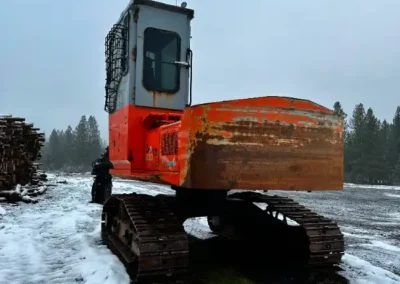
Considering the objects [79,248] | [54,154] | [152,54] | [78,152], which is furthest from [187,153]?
[54,154]

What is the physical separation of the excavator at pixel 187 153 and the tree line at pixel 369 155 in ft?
192

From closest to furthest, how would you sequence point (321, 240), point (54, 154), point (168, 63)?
1. point (321, 240)
2. point (168, 63)
3. point (54, 154)

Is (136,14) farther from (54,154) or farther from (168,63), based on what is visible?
(54,154)

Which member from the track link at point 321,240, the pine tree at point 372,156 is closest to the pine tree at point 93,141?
the pine tree at point 372,156

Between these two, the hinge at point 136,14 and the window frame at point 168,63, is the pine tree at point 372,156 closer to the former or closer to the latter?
the window frame at point 168,63

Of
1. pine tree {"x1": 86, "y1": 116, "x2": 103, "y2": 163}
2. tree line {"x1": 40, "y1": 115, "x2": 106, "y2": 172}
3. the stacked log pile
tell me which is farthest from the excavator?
pine tree {"x1": 86, "y1": 116, "x2": 103, "y2": 163}

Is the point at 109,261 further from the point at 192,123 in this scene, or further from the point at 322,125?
the point at 322,125

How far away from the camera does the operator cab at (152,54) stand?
5770 mm

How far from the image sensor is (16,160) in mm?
14227

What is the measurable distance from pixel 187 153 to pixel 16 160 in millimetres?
11697

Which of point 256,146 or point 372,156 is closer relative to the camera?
point 256,146

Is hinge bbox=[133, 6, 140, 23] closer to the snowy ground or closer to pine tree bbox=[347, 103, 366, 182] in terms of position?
the snowy ground

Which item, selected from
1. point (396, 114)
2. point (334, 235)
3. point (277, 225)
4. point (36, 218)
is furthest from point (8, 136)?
point (396, 114)

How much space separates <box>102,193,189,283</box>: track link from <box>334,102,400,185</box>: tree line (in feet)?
195
